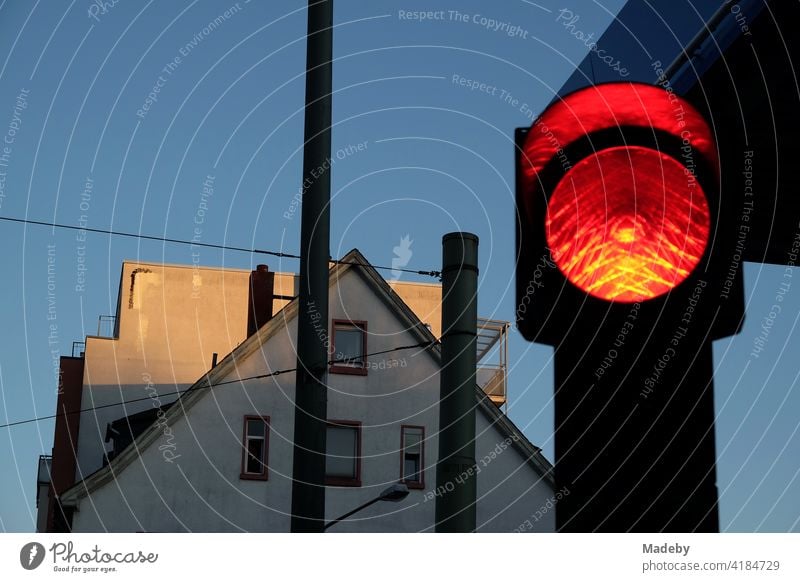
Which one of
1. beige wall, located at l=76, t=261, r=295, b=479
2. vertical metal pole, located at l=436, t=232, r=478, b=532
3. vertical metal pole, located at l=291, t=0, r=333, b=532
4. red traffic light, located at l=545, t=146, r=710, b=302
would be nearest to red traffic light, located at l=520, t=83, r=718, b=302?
red traffic light, located at l=545, t=146, r=710, b=302

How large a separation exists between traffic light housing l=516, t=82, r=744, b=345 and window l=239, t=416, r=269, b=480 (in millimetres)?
21236

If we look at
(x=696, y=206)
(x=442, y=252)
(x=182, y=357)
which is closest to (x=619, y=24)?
(x=696, y=206)

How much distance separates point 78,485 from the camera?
23.7 metres

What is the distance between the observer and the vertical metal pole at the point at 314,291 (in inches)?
180

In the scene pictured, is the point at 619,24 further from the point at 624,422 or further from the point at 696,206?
the point at 624,422

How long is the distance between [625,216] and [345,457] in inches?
873

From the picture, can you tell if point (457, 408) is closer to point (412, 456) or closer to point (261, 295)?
point (412, 456)

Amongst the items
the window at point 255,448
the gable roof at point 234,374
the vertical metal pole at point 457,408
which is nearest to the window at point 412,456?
the gable roof at point 234,374

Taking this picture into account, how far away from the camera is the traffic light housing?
6.75 feet

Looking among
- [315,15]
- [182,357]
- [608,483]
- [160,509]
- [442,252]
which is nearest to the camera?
[608,483]

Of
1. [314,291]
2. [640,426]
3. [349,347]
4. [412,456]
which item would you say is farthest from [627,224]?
[412,456]

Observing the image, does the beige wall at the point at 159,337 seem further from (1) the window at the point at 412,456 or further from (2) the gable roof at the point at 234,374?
(1) the window at the point at 412,456

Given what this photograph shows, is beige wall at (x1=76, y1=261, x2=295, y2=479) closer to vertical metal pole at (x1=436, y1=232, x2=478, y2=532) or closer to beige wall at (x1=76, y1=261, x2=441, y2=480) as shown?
beige wall at (x1=76, y1=261, x2=441, y2=480)
